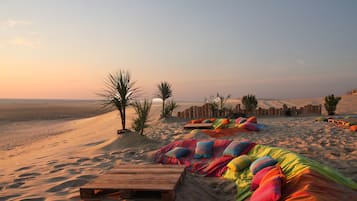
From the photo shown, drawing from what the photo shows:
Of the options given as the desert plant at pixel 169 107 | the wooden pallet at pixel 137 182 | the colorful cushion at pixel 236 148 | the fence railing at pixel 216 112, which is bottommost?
the wooden pallet at pixel 137 182

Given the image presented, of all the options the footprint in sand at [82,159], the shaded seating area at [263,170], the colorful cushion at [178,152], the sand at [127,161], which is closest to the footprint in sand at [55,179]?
the sand at [127,161]

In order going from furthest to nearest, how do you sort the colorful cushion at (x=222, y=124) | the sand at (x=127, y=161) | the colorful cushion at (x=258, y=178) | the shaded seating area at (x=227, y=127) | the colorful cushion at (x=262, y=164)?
the colorful cushion at (x=222, y=124) → the shaded seating area at (x=227, y=127) → the colorful cushion at (x=262, y=164) → the sand at (x=127, y=161) → the colorful cushion at (x=258, y=178)

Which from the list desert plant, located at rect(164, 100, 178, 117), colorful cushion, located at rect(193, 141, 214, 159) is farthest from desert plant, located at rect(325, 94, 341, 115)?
colorful cushion, located at rect(193, 141, 214, 159)

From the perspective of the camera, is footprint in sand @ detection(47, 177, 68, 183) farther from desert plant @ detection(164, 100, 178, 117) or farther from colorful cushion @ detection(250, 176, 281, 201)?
desert plant @ detection(164, 100, 178, 117)

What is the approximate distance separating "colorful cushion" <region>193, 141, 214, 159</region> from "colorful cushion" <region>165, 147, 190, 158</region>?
0.71ft

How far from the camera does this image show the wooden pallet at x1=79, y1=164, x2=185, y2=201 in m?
2.97

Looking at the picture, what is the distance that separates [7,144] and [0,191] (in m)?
7.02

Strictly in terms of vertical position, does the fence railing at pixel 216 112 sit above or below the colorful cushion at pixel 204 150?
above

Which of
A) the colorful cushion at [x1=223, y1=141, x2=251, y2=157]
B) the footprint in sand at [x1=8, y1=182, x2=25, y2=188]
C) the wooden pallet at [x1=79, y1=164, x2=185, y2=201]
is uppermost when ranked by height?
the colorful cushion at [x1=223, y1=141, x2=251, y2=157]

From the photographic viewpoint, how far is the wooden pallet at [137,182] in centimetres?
297

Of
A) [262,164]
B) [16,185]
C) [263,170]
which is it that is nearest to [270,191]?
[263,170]

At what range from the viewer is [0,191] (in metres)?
3.67

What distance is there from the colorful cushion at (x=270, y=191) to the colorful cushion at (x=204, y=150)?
220cm

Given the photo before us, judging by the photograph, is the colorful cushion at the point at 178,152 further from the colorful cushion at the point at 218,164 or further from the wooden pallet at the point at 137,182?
the wooden pallet at the point at 137,182
